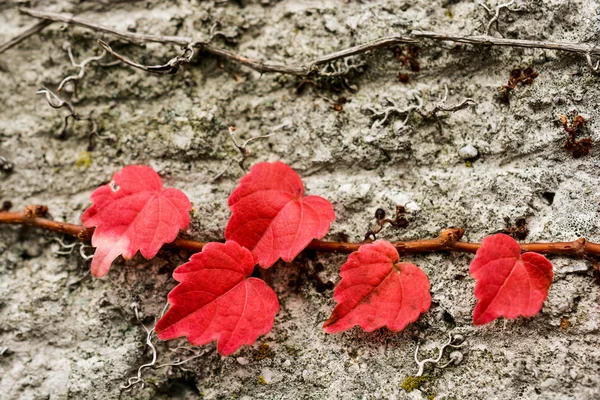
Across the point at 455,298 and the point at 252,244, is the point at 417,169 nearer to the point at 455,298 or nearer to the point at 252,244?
the point at 455,298

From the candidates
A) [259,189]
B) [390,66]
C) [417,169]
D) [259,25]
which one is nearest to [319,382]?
[259,189]

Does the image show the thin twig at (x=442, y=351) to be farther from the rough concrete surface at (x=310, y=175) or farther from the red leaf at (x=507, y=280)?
the red leaf at (x=507, y=280)

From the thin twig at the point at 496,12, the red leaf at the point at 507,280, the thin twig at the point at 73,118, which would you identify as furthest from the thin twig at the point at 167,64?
the red leaf at the point at 507,280

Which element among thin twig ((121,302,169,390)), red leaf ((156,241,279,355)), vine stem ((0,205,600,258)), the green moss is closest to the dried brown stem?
vine stem ((0,205,600,258))

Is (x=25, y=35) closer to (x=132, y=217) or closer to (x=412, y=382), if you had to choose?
(x=132, y=217)

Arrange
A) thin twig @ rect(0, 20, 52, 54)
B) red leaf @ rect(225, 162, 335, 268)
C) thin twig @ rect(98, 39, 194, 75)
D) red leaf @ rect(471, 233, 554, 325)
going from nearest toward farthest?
red leaf @ rect(471, 233, 554, 325)
red leaf @ rect(225, 162, 335, 268)
thin twig @ rect(98, 39, 194, 75)
thin twig @ rect(0, 20, 52, 54)

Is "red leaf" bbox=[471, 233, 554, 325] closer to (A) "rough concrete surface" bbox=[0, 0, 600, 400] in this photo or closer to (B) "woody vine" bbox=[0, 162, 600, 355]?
(B) "woody vine" bbox=[0, 162, 600, 355]
